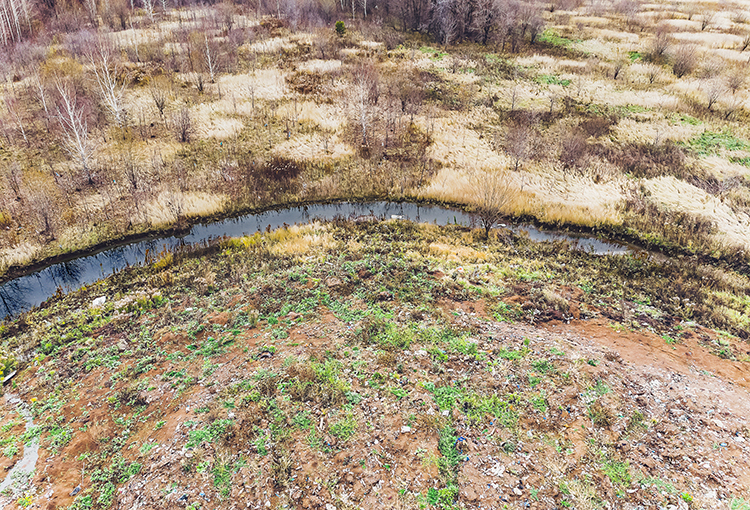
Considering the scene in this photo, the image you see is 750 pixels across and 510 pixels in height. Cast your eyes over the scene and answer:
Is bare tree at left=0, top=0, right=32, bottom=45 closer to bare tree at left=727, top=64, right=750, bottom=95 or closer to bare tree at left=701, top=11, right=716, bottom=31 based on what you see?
bare tree at left=727, top=64, right=750, bottom=95

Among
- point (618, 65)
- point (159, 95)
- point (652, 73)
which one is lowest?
point (652, 73)

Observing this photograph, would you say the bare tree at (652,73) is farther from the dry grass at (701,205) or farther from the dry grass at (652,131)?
the dry grass at (701,205)

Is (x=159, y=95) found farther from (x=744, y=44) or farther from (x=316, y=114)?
(x=744, y=44)

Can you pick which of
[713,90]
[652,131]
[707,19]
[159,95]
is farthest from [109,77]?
[707,19]

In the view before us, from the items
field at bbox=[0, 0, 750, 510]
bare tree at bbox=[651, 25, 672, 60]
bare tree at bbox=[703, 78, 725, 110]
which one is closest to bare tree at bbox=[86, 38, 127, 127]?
field at bbox=[0, 0, 750, 510]

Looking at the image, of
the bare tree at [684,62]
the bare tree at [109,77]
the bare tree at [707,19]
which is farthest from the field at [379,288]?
the bare tree at [707,19]

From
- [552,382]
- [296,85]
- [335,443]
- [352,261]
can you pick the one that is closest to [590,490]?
[552,382]
